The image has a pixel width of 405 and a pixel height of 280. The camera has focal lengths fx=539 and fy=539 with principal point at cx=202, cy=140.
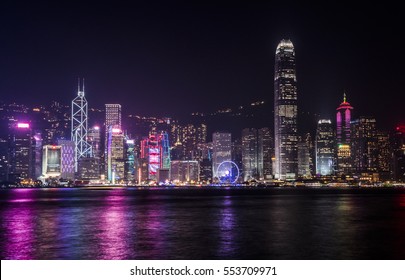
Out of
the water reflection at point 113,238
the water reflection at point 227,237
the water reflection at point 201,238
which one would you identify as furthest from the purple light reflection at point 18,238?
the water reflection at point 227,237

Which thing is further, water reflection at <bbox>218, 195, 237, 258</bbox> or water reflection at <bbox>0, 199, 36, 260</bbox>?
water reflection at <bbox>218, 195, 237, 258</bbox>

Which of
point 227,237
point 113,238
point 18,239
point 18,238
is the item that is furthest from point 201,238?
point 18,238

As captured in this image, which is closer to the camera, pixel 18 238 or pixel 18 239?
pixel 18 239

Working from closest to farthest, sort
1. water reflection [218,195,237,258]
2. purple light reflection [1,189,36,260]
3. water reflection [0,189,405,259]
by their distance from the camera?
1. purple light reflection [1,189,36,260]
2. water reflection [0,189,405,259]
3. water reflection [218,195,237,258]

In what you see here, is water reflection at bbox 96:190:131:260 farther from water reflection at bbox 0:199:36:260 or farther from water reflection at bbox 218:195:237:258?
water reflection at bbox 218:195:237:258

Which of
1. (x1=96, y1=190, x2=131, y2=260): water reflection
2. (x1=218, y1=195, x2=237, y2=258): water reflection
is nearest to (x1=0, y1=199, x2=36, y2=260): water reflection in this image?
(x1=96, y1=190, x2=131, y2=260): water reflection

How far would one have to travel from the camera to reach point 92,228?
169 ft

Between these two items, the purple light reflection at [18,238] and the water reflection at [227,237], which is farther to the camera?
the water reflection at [227,237]

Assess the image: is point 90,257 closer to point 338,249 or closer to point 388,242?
point 338,249

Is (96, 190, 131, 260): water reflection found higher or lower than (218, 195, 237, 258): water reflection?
higher

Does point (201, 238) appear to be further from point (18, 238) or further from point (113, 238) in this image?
point (18, 238)

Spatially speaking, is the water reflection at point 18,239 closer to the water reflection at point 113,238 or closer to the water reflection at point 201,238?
the water reflection at point 201,238
